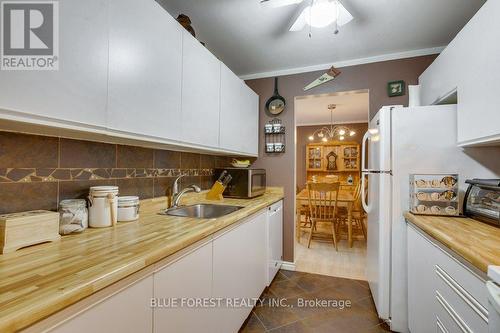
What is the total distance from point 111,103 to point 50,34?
28 centimetres

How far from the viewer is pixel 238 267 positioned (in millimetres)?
1473

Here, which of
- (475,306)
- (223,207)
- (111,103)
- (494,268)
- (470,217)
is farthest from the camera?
(223,207)

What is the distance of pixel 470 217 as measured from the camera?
1.41 m

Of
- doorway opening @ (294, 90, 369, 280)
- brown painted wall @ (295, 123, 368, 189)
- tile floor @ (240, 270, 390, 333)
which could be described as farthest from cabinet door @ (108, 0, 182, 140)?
brown painted wall @ (295, 123, 368, 189)

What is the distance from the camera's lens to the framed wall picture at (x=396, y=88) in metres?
2.22

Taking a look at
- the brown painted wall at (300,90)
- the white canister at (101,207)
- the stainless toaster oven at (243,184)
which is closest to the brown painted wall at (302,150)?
the brown painted wall at (300,90)

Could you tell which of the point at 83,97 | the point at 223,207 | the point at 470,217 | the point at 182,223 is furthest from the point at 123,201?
the point at 470,217

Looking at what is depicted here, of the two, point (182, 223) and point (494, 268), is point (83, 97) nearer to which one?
point (182, 223)

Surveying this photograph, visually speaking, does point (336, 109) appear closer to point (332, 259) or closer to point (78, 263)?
point (332, 259)

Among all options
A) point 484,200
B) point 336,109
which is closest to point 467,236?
point 484,200

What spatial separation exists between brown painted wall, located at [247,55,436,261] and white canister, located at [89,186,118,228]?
1.86 meters

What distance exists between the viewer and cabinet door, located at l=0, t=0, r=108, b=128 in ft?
2.24

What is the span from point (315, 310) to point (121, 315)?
66.3 inches

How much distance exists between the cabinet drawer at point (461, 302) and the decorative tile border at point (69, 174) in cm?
177
